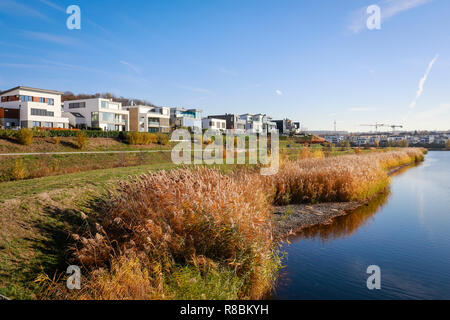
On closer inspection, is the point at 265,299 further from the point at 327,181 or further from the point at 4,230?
the point at 327,181

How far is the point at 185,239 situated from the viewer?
19.3ft

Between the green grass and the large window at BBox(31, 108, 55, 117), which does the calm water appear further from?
the large window at BBox(31, 108, 55, 117)

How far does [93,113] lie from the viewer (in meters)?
50.0

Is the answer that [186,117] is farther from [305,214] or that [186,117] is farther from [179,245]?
[179,245]

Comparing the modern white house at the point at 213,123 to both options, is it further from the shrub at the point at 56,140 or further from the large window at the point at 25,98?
the shrub at the point at 56,140

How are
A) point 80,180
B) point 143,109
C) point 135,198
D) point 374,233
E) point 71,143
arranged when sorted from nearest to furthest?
point 135,198 → point 80,180 → point 374,233 → point 71,143 → point 143,109

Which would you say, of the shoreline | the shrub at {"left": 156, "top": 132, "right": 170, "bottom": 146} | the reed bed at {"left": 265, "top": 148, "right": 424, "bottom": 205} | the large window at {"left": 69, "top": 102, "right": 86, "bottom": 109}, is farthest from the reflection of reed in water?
the large window at {"left": 69, "top": 102, "right": 86, "bottom": 109}

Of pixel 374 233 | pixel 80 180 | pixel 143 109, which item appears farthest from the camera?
pixel 143 109

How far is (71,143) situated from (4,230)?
24.1 metres

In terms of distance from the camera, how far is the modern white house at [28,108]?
4097cm

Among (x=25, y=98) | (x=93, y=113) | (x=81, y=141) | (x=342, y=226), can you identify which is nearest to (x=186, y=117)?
(x=93, y=113)

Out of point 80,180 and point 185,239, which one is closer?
point 185,239

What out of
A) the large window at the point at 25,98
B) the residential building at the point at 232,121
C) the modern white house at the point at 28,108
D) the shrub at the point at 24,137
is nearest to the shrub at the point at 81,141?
the shrub at the point at 24,137
